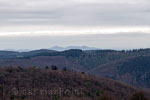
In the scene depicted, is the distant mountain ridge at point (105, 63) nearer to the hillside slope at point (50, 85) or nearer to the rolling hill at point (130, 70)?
the rolling hill at point (130, 70)

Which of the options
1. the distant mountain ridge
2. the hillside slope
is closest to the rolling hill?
the distant mountain ridge

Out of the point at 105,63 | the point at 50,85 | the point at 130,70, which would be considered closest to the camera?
the point at 50,85

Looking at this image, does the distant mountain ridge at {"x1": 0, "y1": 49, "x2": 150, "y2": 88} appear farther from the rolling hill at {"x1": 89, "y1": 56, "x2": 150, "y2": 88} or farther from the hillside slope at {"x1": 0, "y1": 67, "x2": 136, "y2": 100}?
the hillside slope at {"x1": 0, "y1": 67, "x2": 136, "y2": 100}

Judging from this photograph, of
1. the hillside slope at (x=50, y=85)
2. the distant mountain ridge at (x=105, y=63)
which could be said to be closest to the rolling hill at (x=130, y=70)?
the distant mountain ridge at (x=105, y=63)

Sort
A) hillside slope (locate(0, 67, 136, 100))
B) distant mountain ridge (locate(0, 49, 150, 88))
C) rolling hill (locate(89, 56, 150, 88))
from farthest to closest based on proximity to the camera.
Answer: distant mountain ridge (locate(0, 49, 150, 88)) → rolling hill (locate(89, 56, 150, 88)) → hillside slope (locate(0, 67, 136, 100))

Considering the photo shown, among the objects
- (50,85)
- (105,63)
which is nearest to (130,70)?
(105,63)

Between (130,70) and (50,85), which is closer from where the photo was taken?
(50,85)

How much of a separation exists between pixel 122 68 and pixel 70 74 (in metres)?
78.0

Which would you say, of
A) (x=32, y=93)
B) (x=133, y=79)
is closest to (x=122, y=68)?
(x=133, y=79)

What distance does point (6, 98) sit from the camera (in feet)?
118

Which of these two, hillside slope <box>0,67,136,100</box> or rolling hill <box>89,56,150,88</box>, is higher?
hillside slope <box>0,67,136,100</box>

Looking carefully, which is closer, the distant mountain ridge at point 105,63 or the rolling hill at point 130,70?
the rolling hill at point 130,70

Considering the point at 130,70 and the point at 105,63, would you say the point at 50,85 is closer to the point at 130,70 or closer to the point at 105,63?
the point at 130,70

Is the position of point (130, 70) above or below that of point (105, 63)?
below
